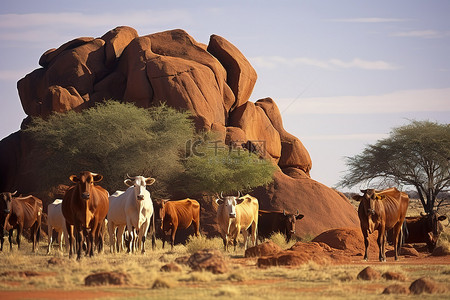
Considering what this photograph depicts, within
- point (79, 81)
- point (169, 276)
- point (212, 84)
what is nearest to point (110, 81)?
point (79, 81)

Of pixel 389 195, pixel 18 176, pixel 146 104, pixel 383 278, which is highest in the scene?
pixel 146 104

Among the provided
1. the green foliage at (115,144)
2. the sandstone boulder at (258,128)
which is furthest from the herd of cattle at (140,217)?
the sandstone boulder at (258,128)

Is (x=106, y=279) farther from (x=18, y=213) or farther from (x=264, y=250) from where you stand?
(x=18, y=213)

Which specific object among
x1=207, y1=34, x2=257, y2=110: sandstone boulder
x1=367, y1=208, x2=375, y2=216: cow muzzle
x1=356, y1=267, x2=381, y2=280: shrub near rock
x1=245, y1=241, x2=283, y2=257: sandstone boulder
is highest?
x1=207, y1=34, x2=257, y2=110: sandstone boulder

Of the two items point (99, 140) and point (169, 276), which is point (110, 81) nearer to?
point (99, 140)

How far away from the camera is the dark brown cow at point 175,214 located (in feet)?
94.1

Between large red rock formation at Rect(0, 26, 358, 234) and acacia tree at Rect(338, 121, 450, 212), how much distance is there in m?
4.56

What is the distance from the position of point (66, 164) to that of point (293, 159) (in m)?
18.3

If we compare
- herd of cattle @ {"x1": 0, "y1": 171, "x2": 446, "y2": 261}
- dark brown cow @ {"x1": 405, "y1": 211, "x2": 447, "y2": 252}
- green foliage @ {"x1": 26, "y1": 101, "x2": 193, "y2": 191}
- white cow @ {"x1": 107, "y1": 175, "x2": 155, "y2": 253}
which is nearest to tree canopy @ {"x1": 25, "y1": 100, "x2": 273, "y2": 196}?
green foliage @ {"x1": 26, "y1": 101, "x2": 193, "y2": 191}

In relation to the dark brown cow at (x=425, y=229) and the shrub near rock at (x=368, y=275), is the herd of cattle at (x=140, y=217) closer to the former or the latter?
the dark brown cow at (x=425, y=229)

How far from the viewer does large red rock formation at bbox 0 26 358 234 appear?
41938 millimetres

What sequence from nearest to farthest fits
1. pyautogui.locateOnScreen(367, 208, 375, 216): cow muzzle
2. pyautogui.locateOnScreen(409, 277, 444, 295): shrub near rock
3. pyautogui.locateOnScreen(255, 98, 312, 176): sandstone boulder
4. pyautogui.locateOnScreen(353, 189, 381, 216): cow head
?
pyautogui.locateOnScreen(409, 277, 444, 295): shrub near rock, pyautogui.locateOnScreen(367, 208, 375, 216): cow muzzle, pyautogui.locateOnScreen(353, 189, 381, 216): cow head, pyautogui.locateOnScreen(255, 98, 312, 176): sandstone boulder

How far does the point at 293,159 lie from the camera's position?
4966cm

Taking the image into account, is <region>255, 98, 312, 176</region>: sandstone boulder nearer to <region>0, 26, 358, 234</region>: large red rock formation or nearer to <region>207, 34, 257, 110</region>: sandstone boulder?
<region>0, 26, 358, 234</region>: large red rock formation
